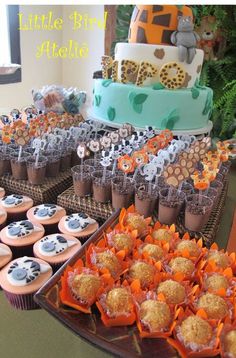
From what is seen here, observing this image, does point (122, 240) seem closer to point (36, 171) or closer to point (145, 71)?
point (36, 171)

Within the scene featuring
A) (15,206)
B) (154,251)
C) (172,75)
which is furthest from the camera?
(172,75)

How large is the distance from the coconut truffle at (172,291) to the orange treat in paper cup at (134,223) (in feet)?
1.08

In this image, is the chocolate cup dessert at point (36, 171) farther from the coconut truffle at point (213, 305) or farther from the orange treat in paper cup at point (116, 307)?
the coconut truffle at point (213, 305)

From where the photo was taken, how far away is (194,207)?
153 centimetres

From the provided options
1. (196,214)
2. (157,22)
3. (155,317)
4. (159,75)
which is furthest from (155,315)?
(157,22)

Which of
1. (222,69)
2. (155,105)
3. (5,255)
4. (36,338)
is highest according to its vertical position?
(222,69)

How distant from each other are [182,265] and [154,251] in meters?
0.12

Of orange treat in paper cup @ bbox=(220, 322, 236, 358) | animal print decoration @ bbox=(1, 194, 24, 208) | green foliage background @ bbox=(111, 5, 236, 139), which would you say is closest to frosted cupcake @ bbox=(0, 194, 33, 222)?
animal print decoration @ bbox=(1, 194, 24, 208)

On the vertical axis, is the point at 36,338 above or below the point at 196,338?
below

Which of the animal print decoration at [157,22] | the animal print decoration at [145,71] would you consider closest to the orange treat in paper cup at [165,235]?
the animal print decoration at [145,71]

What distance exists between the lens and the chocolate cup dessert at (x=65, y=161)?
2.08 m

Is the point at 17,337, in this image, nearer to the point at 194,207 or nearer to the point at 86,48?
the point at 194,207

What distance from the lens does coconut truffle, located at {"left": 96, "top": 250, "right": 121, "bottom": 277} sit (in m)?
1.16

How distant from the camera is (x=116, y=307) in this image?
1003mm
